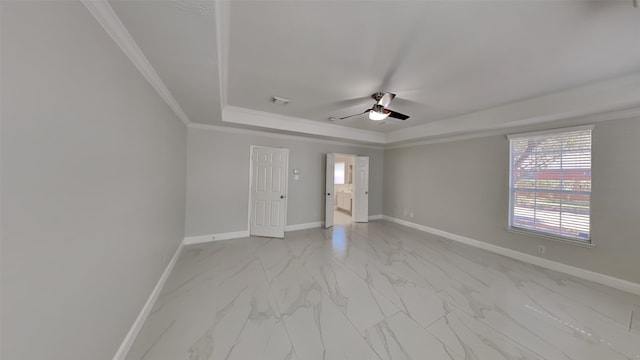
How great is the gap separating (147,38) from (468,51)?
9.09 feet

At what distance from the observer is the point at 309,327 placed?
6.29ft

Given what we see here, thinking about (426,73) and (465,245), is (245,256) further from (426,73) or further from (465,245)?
(465,245)

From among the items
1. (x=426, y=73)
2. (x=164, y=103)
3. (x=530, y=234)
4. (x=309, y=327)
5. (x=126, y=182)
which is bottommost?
(x=309, y=327)

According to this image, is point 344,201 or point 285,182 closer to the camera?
point 285,182

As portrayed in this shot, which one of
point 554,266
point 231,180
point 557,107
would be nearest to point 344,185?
point 231,180

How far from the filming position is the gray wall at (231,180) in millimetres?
4031

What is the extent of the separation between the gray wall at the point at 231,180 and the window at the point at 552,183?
3.98 metres

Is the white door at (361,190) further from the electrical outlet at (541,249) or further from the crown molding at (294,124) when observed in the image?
the electrical outlet at (541,249)

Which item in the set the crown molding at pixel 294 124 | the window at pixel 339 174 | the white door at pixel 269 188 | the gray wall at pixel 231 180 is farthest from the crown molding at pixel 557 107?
the window at pixel 339 174

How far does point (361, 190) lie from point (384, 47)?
453cm

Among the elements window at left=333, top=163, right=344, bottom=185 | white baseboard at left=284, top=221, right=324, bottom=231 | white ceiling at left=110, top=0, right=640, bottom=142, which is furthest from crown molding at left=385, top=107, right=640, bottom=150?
window at left=333, top=163, right=344, bottom=185

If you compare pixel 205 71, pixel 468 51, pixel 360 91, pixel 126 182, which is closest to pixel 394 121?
pixel 360 91

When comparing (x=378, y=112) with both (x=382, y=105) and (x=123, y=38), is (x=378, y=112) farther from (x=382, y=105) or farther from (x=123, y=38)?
(x=123, y=38)

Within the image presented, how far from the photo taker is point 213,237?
4184 millimetres
